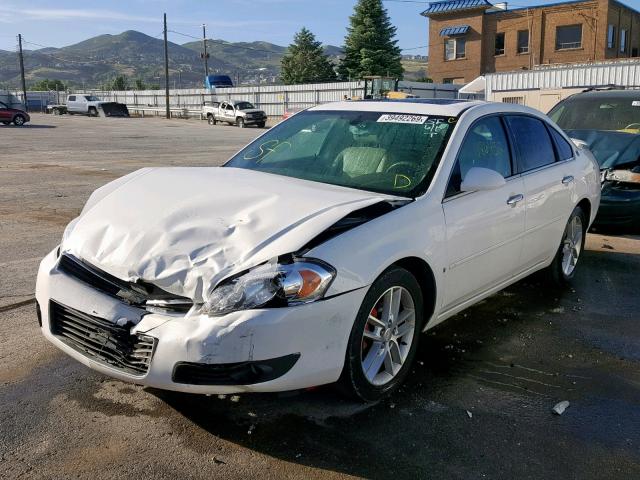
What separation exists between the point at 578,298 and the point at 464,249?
2.02 m

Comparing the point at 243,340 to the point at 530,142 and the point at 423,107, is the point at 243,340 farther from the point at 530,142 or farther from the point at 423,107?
the point at 530,142

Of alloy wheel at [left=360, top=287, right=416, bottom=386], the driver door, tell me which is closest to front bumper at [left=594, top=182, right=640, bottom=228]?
the driver door

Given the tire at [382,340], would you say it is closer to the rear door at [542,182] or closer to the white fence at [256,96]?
the rear door at [542,182]

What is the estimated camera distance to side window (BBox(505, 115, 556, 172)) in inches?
191

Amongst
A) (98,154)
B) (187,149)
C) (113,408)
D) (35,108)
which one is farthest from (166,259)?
(35,108)

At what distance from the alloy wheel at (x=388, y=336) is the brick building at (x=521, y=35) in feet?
155

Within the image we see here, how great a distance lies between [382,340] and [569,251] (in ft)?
9.97

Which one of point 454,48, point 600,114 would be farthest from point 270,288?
point 454,48

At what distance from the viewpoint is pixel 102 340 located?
10.1 ft

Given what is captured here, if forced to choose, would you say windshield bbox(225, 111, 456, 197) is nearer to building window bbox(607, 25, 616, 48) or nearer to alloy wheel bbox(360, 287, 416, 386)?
alloy wheel bbox(360, 287, 416, 386)

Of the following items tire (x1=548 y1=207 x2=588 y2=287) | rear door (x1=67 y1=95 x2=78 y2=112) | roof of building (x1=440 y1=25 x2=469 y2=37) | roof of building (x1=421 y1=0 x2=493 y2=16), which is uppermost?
roof of building (x1=421 y1=0 x2=493 y2=16)

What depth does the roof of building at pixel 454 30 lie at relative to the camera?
4919 centimetres

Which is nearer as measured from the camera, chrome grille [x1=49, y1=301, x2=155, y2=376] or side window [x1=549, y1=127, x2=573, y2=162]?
chrome grille [x1=49, y1=301, x2=155, y2=376]

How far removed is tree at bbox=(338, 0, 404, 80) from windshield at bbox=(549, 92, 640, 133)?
150ft
